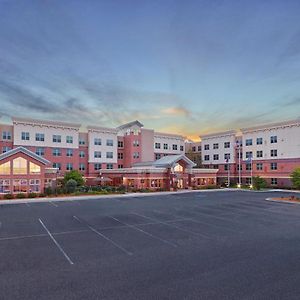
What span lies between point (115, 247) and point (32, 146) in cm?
4173

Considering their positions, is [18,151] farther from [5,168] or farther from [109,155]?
[109,155]

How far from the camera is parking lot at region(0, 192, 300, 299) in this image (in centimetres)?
820

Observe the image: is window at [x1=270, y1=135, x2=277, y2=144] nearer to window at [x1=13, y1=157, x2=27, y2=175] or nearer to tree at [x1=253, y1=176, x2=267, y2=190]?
tree at [x1=253, y1=176, x2=267, y2=190]

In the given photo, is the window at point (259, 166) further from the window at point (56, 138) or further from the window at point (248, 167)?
the window at point (56, 138)

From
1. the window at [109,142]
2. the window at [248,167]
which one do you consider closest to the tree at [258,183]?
the window at [248,167]

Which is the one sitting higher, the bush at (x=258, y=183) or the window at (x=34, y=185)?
the window at (x=34, y=185)

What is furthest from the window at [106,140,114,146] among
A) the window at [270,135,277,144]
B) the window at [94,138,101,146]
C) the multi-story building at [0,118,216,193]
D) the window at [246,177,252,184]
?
the window at [270,135,277,144]

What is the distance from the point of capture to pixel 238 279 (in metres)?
9.02

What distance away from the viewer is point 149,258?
11328mm

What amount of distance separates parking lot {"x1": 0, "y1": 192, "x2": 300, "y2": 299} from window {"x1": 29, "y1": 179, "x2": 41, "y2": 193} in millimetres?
19625

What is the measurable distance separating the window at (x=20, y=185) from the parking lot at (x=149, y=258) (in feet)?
63.7

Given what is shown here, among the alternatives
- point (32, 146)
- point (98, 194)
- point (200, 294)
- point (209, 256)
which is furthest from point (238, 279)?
point (32, 146)

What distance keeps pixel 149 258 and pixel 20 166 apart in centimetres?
3231

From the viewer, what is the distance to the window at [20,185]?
37.5 m
